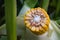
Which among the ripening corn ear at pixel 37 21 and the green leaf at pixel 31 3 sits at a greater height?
the green leaf at pixel 31 3

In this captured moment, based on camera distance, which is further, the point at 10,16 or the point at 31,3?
the point at 31,3

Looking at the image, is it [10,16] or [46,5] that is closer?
[10,16]

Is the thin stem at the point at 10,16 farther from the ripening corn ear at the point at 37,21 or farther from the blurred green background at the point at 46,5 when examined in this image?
the blurred green background at the point at 46,5

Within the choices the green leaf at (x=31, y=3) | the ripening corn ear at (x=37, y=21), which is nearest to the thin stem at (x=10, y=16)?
the ripening corn ear at (x=37, y=21)

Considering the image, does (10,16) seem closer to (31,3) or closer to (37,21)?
(37,21)

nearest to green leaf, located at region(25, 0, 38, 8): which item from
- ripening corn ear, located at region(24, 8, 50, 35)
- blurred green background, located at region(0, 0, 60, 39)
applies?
blurred green background, located at region(0, 0, 60, 39)

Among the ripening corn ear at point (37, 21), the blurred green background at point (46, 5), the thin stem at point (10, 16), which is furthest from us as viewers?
the blurred green background at point (46, 5)

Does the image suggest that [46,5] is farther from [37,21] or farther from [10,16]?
[10,16]

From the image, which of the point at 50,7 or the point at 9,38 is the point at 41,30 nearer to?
the point at 9,38

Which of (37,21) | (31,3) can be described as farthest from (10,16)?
(31,3)

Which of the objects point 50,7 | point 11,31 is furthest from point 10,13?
point 50,7
